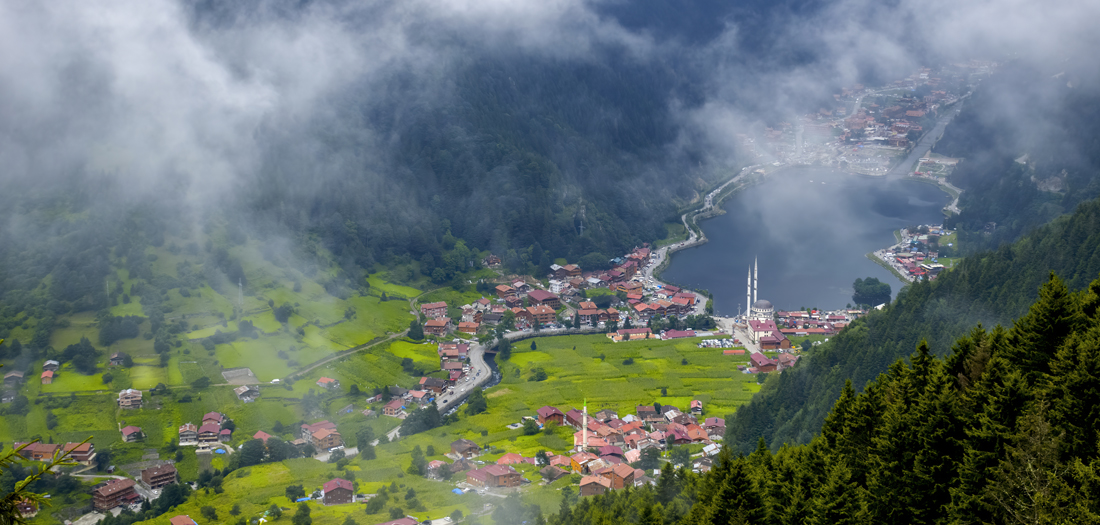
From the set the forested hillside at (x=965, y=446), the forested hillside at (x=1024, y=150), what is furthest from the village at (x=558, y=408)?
the forested hillside at (x=965, y=446)

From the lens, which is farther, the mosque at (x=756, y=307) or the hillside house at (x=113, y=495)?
the mosque at (x=756, y=307)

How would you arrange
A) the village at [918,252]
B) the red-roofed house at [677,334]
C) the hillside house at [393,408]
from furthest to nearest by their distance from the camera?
the village at [918,252], the red-roofed house at [677,334], the hillside house at [393,408]

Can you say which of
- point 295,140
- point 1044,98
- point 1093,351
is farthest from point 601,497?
point 1044,98

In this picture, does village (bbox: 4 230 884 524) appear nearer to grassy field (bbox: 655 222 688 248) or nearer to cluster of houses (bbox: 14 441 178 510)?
cluster of houses (bbox: 14 441 178 510)

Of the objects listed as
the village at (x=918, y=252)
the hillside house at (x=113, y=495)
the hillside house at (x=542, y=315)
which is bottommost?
the hillside house at (x=113, y=495)

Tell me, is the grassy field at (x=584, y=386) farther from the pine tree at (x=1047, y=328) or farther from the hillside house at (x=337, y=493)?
the pine tree at (x=1047, y=328)

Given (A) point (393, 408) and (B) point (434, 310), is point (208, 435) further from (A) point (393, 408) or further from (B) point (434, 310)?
(B) point (434, 310)
